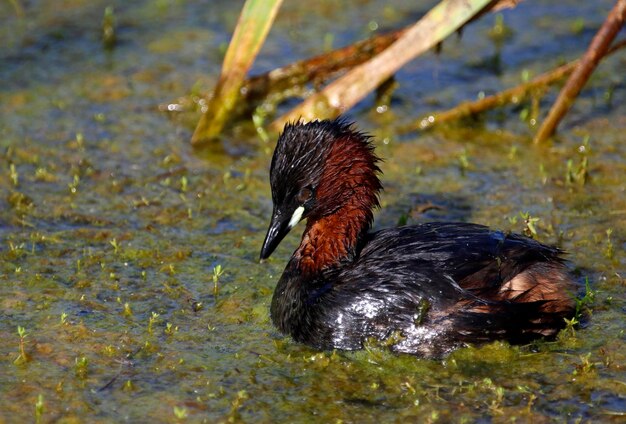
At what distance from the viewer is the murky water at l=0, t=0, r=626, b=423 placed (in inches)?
201

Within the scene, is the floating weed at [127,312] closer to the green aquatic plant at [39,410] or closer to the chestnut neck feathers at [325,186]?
the chestnut neck feathers at [325,186]

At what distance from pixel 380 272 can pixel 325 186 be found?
0.65m

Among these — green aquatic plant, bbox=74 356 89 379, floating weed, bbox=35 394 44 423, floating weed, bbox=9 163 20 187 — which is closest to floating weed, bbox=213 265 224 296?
green aquatic plant, bbox=74 356 89 379

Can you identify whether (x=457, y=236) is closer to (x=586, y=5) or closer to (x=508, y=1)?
(x=508, y=1)

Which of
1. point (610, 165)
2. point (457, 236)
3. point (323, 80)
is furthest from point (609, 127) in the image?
point (457, 236)

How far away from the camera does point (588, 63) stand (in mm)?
7480

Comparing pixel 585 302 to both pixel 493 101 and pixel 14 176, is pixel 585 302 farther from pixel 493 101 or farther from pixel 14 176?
pixel 14 176

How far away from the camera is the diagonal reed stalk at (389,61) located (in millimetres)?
7500

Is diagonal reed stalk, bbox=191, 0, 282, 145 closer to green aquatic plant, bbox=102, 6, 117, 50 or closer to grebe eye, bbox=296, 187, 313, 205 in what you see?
green aquatic plant, bbox=102, 6, 117, 50

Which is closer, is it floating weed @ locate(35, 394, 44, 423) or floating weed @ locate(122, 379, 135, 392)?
floating weed @ locate(35, 394, 44, 423)

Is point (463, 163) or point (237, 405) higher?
point (463, 163)

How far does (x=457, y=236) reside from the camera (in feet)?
18.7

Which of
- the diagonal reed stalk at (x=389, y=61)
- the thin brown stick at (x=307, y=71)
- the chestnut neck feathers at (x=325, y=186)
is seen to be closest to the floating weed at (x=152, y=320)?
the chestnut neck feathers at (x=325, y=186)

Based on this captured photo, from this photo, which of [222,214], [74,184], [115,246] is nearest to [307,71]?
[222,214]
